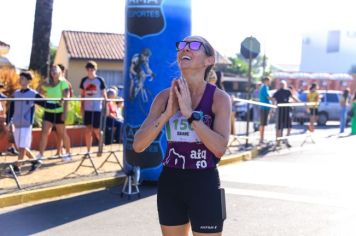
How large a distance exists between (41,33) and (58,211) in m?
7.47

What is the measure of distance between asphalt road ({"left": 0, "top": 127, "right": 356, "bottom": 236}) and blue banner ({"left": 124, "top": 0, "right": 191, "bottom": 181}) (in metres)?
0.79

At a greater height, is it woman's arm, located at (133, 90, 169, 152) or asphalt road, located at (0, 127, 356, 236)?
woman's arm, located at (133, 90, 169, 152)

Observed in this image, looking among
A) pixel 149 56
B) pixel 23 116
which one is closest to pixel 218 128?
pixel 149 56

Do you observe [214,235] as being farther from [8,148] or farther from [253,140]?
[253,140]

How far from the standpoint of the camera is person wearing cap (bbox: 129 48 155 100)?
820 centimetres

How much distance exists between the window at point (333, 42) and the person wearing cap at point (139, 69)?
2784 inches

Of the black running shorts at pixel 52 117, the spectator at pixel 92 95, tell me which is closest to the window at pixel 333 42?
the spectator at pixel 92 95

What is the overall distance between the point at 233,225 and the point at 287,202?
62.6 inches

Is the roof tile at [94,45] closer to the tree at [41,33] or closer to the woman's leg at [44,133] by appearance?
the tree at [41,33]

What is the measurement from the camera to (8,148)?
11312mm

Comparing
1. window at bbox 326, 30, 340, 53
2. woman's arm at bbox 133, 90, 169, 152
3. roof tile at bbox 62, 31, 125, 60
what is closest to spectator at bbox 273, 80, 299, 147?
woman's arm at bbox 133, 90, 169, 152

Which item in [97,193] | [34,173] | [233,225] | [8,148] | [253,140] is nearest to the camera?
[233,225]

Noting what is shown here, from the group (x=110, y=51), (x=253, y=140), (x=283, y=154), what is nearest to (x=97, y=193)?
(x=283, y=154)

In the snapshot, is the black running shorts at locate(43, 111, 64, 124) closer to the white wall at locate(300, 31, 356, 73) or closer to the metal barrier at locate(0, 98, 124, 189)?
the metal barrier at locate(0, 98, 124, 189)
